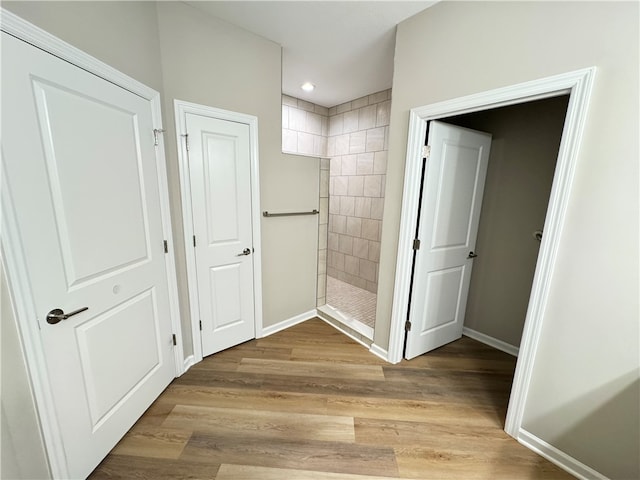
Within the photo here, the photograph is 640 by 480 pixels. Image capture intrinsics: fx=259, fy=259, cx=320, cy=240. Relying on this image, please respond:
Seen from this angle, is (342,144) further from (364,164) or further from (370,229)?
(370,229)

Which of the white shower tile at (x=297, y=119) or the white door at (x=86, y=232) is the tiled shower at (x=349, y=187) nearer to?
the white shower tile at (x=297, y=119)

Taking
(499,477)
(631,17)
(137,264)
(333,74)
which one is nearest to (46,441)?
(137,264)

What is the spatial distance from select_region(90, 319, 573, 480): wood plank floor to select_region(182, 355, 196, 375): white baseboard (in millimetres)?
38

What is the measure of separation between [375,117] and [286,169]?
162cm

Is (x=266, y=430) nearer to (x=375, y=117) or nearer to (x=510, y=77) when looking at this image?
(x=510, y=77)

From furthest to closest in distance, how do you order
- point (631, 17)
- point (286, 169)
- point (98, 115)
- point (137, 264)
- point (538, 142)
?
point (286, 169)
point (538, 142)
point (137, 264)
point (98, 115)
point (631, 17)

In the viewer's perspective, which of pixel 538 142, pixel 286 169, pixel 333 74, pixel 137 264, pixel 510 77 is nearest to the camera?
pixel 510 77

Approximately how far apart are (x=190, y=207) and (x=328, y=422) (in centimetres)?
178

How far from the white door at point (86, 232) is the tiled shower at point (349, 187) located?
1.73 metres

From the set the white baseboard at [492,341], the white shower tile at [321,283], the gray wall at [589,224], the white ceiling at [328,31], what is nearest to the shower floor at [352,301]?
the white shower tile at [321,283]

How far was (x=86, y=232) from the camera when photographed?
1246 millimetres

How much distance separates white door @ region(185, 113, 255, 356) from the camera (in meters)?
1.96

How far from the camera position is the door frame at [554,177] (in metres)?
1.22

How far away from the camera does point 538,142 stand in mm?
2121
